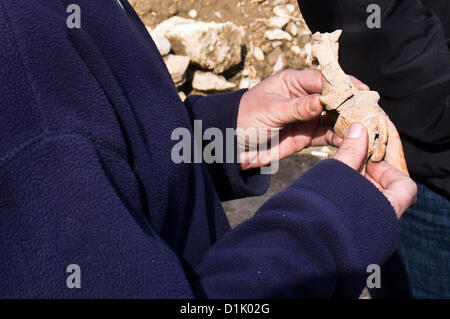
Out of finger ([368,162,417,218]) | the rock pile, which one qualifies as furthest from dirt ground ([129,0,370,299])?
finger ([368,162,417,218])

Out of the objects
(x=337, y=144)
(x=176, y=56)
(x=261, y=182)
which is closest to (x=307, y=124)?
(x=337, y=144)

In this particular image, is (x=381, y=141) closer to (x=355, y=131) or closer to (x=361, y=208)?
(x=355, y=131)

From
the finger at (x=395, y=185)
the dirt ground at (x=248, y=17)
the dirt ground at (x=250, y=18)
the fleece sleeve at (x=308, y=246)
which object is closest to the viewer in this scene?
the fleece sleeve at (x=308, y=246)

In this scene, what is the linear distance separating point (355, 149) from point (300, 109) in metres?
0.39

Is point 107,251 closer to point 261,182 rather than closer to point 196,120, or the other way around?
point 196,120

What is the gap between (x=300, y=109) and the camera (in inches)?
64.8

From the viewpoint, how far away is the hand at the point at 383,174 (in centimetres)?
126

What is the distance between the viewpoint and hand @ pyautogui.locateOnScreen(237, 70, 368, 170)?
1665 millimetres

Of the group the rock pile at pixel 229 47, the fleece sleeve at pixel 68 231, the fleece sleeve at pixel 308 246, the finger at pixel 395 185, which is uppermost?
the fleece sleeve at pixel 68 231

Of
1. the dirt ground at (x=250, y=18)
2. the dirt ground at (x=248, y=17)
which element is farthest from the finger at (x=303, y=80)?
the dirt ground at (x=250, y=18)

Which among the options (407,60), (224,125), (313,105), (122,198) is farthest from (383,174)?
(122,198)

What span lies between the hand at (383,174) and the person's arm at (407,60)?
0.94 ft

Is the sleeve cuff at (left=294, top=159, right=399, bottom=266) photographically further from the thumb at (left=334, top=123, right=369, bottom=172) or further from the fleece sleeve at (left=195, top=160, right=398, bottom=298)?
the thumb at (left=334, top=123, right=369, bottom=172)

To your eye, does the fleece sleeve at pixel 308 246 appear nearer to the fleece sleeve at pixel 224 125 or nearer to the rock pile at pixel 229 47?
the fleece sleeve at pixel 224 125
